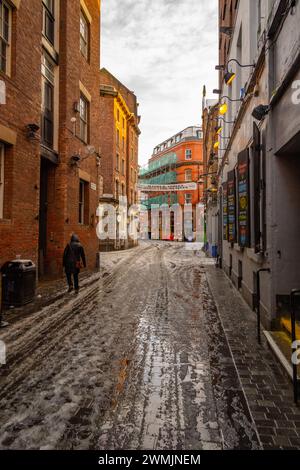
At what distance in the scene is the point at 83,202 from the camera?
16.0 metres

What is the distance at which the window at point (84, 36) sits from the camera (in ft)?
50.8

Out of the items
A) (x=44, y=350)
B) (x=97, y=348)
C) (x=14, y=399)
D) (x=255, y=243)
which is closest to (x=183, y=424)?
(x=14, y=399)

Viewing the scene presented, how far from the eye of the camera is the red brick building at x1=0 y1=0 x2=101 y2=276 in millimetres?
8523

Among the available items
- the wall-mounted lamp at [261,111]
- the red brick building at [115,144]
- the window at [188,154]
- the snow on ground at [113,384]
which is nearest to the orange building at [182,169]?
the window at [188,154]

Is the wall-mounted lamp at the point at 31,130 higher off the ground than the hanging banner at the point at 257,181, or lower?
higher

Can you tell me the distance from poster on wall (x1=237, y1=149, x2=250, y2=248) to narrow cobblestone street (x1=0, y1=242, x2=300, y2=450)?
78.5 inches

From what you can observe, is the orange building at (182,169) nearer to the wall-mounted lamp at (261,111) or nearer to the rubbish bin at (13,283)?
the rubbish bin at (13,283)

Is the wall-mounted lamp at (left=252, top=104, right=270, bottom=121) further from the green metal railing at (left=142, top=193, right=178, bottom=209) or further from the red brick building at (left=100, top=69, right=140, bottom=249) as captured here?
the green metal railing at (left=142, top=193, right=178, bottom=209)

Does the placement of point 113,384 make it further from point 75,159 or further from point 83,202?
point 83,202

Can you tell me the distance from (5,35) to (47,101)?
4.14 metres

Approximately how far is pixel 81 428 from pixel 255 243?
5293 mm

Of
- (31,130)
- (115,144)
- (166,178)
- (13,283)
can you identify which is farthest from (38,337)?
(166,178)

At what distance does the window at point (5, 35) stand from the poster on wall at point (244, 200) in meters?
6.38

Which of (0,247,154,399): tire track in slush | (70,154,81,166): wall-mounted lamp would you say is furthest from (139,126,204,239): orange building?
(0,247,154,399): tire track in slush
